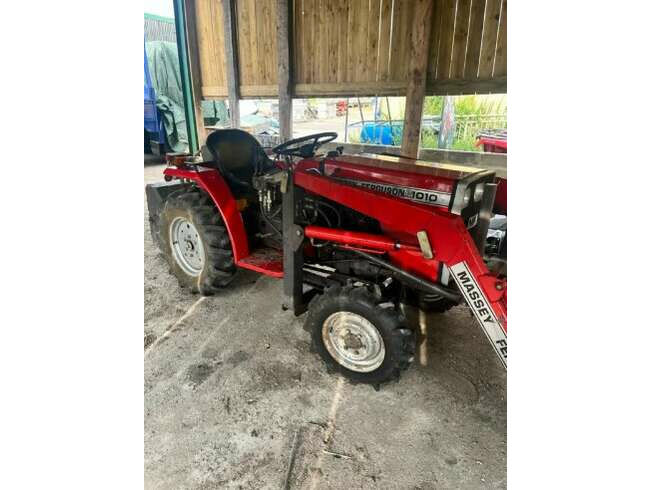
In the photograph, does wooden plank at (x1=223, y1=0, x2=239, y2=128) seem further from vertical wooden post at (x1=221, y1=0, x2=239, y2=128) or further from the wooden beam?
the wooden beam

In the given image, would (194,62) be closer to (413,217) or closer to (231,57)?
(231,57)

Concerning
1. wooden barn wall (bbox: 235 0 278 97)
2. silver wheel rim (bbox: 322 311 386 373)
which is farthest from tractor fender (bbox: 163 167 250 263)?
wooden barn wall (bbox: 235 0 278 97)

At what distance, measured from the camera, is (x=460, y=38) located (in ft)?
13.3

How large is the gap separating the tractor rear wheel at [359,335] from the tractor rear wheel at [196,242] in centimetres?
97

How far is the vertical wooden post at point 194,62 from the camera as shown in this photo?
249 inches

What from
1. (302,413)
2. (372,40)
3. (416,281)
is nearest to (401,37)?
(372,40)

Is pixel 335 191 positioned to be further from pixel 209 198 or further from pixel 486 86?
pixel 486 86

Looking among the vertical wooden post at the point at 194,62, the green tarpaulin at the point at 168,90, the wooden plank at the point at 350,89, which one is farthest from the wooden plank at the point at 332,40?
the green tarpaulin at the point at 168,90

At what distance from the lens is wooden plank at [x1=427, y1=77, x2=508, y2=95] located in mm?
3961

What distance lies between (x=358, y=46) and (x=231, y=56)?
2233 mm

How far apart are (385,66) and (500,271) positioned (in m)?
3.52

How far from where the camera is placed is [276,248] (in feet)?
9.35
